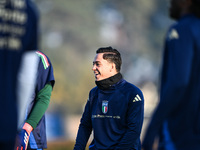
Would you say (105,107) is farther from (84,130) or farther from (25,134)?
(25,134)

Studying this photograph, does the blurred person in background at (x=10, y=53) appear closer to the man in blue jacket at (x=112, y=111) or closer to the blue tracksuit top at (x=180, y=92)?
the blue tracksuit top at (x=180, y=92)

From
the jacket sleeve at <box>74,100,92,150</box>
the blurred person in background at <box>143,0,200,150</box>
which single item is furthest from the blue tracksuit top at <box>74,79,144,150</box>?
the blurred person in background at <box>143,0,200,150</box>

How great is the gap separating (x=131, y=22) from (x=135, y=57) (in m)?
4.73

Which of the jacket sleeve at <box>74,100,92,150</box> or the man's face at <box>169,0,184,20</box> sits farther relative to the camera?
the jacket sleeve at <box>74,100,92,150</box>

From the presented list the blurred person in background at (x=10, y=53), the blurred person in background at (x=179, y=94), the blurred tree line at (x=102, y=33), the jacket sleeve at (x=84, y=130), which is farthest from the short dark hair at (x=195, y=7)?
the blurred tree line at (x=102, y=33)

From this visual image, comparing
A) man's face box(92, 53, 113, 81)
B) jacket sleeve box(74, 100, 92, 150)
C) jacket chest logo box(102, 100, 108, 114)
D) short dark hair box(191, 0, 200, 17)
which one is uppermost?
short dark hair box(191, 0, 200, 17)

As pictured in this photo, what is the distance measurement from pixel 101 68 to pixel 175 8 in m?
1.41

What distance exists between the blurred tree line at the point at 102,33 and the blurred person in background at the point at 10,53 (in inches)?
1837

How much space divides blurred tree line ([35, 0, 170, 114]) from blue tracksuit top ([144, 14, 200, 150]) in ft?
152

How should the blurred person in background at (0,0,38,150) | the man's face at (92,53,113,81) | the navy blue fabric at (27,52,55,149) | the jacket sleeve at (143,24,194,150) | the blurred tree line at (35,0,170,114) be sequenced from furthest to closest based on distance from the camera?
the blurred tree line at (35,0,170,114), the man's face at (92,53,113,81), the navy blue fabric at (27,52,55,149), the jacket sleeve at (143,24,194,150), the blurred person in background at (0,0,38,150)

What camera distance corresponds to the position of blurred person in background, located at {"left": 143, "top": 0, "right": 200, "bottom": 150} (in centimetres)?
314

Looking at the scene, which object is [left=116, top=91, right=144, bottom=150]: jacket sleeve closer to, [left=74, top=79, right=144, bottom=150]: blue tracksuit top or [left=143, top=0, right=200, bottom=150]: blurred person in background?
[left=74, top=79, right=144, bottom=150]: blue tracksuit top

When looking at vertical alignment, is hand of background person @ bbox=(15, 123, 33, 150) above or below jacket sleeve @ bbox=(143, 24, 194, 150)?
below

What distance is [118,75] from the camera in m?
4.81
